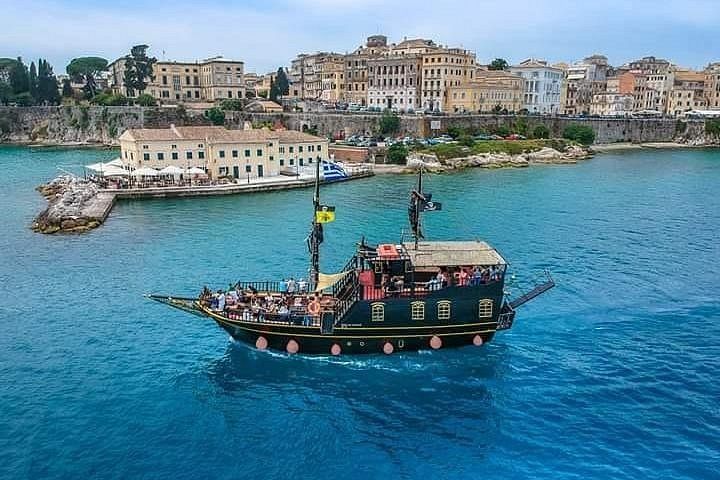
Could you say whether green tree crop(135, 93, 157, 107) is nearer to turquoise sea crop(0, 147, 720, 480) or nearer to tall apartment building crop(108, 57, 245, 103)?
tall apartment building crop(108, 57, 245, 103)

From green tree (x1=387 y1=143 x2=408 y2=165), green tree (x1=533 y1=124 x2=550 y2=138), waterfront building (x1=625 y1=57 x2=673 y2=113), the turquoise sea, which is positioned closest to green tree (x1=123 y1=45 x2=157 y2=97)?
green tree (x1=387 y1=143 x2=408 y2=165)

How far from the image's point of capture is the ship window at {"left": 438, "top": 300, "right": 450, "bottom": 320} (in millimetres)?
26527

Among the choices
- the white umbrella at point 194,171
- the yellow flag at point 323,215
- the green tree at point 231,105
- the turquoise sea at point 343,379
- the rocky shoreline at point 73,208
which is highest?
the green tree at point 231,105

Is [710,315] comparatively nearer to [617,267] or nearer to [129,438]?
[617,267]

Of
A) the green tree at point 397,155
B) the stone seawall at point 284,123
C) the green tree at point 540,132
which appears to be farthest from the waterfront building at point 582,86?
the green tree at point 397,155

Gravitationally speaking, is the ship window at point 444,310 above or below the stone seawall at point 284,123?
below

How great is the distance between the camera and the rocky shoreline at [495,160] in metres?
86.0

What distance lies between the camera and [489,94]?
116m

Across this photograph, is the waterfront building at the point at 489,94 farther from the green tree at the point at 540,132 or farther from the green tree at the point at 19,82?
the green tree at the point at 19,82

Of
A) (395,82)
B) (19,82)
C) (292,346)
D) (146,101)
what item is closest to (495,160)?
(395,82)

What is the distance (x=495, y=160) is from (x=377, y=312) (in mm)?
70102

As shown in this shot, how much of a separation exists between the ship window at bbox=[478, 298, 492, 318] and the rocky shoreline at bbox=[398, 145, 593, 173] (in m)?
54.8

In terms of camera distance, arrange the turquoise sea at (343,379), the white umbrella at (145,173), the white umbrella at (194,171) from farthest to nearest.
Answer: the white umbrella at (194,171) < the white umbrella at (145,173) < the turquoise sea at (343,379)

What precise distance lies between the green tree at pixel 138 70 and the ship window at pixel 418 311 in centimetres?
12733
